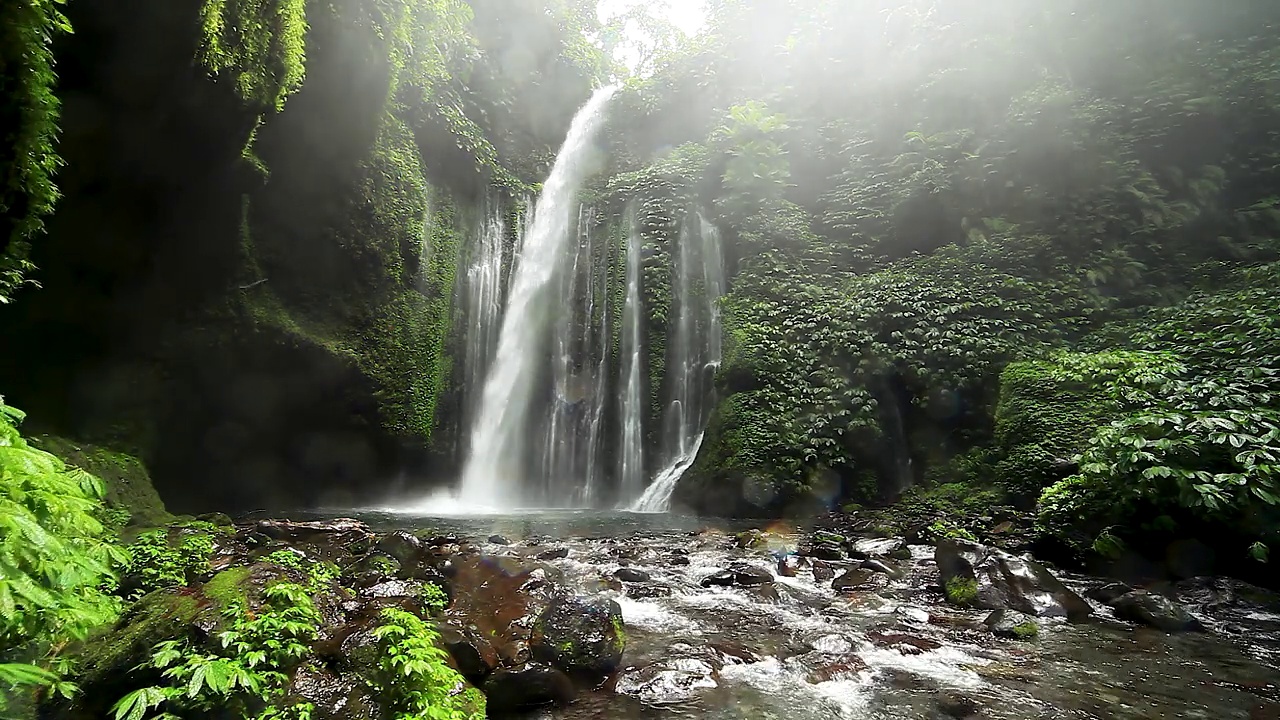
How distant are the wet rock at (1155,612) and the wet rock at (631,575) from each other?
3759 millimetres

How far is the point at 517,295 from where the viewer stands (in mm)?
16172

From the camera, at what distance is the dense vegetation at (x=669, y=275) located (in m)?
3.85

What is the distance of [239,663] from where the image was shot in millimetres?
2258

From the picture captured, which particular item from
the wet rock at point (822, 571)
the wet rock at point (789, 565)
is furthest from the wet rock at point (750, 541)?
the wet rock at point (822, 571)

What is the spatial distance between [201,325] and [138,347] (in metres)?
0.99

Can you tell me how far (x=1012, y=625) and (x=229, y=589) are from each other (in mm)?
4882

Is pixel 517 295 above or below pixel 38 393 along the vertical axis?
above

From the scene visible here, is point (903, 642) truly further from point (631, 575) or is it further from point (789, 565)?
point (631, 575)

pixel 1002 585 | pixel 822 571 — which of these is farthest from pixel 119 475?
pixel 1002 585

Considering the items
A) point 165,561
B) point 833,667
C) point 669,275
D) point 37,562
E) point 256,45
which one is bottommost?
point 833,667

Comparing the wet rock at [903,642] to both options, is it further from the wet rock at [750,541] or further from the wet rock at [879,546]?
the wet rock at [750,541]

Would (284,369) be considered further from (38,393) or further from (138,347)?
(38,393)

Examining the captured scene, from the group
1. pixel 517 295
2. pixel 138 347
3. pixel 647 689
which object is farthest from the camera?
pixel 517 295

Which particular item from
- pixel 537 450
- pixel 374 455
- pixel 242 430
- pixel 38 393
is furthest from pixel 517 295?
pixel 38 393
